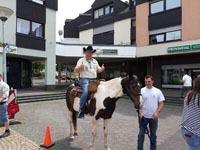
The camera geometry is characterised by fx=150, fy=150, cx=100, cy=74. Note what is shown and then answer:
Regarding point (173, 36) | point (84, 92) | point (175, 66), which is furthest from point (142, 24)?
point (84, 92)

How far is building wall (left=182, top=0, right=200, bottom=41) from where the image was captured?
42.7 ft

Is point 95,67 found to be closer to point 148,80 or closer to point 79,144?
→ point 148,80

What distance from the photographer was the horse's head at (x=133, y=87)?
9.94 feet

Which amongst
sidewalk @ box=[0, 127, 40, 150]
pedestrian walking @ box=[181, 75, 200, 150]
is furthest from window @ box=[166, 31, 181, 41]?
sidewalk @ box=[0, 127, 40, 150]

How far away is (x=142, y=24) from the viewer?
659 inches

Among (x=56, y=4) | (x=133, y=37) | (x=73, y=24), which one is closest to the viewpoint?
(x=56, y=4)

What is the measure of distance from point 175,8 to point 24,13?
46.4ft

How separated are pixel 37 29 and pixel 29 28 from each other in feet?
2.71

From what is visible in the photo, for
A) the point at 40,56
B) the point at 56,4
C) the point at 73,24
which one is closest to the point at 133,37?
the point at 56,4

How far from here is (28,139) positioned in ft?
14.6

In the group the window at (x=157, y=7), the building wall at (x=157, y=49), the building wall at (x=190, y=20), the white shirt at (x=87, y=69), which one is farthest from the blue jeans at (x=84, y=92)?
the window at (x=157, y=7)

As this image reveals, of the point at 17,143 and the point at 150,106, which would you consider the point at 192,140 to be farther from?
the point at 17,143

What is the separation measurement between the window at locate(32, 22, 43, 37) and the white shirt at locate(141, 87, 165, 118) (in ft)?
46.0

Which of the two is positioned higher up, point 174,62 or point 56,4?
point 56,4
